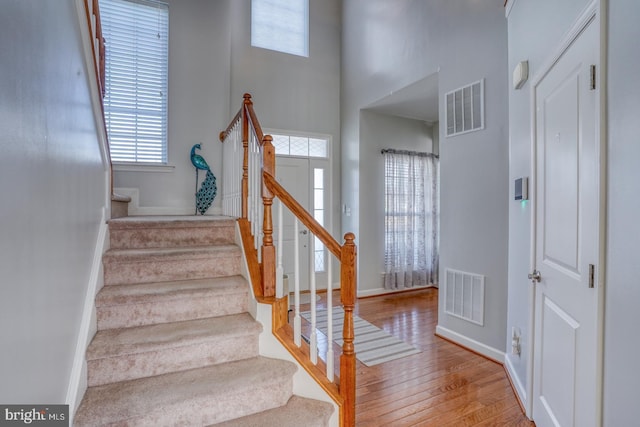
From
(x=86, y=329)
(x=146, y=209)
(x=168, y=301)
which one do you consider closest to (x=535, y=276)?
(x=168, y=301)

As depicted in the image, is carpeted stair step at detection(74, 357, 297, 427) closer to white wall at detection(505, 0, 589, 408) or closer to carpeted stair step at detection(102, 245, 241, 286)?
carpeted stair step at detection(102, 245, 241, 286)

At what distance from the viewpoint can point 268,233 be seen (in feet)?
6.42

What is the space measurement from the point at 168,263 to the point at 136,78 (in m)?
2.68

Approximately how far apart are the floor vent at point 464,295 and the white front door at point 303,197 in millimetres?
2049

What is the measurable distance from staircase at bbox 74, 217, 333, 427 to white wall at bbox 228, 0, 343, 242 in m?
2.71

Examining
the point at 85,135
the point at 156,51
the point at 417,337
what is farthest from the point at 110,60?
the point at 417,337

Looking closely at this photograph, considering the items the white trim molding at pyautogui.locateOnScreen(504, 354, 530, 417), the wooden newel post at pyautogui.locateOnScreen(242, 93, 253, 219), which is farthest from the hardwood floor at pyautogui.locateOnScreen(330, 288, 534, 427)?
the wooden newel post at pyautogui.locateOnScreen(242, 93, 253, 219)

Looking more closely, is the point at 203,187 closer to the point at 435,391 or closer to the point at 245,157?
the point at 245,157

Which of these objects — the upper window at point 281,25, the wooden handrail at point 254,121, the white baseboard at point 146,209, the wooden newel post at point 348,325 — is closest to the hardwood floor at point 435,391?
the wooden newel post at point 348,325

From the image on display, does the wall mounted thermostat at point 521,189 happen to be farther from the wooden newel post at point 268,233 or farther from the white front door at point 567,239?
the wooden newel post at point 268,233

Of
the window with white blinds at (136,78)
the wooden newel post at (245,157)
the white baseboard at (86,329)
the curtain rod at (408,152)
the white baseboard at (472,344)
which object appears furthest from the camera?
the curtain rod at (408,152)

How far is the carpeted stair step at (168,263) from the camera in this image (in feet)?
6.75

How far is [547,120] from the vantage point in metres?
1.76

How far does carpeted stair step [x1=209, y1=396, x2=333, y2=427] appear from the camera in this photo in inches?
61.4
